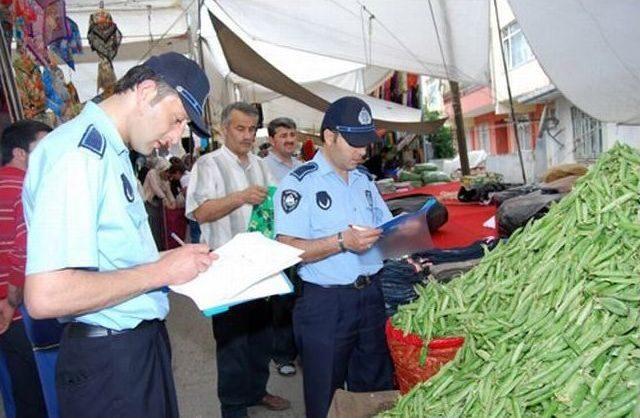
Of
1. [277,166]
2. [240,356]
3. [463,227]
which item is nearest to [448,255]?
[463,227]

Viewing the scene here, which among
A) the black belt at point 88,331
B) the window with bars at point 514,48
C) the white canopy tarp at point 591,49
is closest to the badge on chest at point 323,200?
the black belt at point 88,331

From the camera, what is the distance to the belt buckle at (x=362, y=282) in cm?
280

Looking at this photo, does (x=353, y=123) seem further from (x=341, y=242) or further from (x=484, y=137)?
(x=484, y=137)

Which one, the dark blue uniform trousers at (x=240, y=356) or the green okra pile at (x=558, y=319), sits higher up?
the green okra pile at (x=558, y=319)

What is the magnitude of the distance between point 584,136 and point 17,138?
61.2ft

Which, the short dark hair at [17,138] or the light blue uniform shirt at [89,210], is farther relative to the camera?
the short dark hair at [17,138]

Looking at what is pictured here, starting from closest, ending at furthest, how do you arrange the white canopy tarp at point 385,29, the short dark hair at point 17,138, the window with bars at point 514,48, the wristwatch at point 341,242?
the wristwatch at point 341,242
the short dark hair at point 17,138
the white canopy tarp at point 385,29
the window with bars at point 514,48

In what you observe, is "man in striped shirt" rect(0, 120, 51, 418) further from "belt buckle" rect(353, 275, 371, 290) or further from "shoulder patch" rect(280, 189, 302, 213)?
"belt buckle" rect(353, 275, 371, 290)

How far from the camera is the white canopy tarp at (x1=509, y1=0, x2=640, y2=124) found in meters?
3.45

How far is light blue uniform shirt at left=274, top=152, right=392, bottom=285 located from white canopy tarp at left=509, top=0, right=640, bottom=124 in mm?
2001

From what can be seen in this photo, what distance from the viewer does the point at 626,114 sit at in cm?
414

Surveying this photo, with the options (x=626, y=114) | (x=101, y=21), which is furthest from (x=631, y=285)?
(x=101, y=21)

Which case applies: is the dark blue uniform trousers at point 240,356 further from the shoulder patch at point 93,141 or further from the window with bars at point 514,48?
the window with bars at point 514,48

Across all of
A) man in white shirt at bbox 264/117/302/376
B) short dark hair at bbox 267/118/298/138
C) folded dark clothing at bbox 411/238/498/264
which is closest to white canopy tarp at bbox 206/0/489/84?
short dark hair at bbox 267/118/298/138
